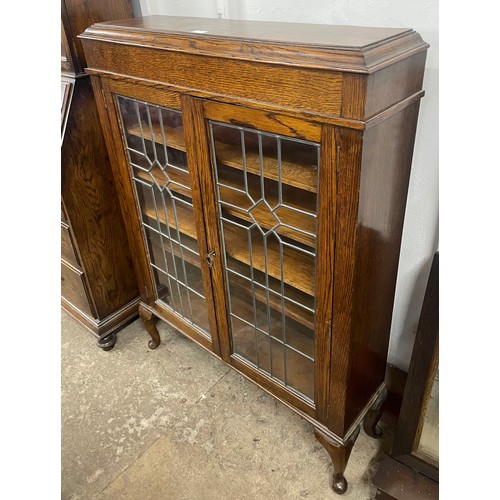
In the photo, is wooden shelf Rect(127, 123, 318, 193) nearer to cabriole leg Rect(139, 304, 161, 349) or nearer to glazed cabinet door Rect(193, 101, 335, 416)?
glazed cabinet door Rect(193, 101, 335, 416)

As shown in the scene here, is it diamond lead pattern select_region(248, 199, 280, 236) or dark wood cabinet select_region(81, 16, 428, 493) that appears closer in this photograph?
dark wood cabinet select_region(81, 16, 428, 493)

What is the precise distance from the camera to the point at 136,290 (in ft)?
6.28

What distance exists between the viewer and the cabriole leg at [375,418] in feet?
4.57

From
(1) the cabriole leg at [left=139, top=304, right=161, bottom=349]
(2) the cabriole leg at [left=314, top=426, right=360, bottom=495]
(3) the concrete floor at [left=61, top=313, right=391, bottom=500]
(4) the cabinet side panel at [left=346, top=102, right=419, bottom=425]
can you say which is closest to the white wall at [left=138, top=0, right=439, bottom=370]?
(4) the cabinet side panel at [left=346, top=102, right=419, bottom=425]

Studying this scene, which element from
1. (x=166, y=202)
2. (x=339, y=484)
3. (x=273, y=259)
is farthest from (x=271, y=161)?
(x=339, y=484)

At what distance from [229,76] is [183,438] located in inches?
45.7

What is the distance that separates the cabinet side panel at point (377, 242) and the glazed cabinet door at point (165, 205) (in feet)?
1.54

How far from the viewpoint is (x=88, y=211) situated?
1601 millimetres

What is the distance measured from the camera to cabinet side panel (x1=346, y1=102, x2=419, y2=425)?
886 millimetres

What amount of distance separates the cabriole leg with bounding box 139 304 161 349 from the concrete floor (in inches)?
1.5

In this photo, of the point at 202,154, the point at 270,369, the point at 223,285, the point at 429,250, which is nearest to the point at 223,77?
the point at 202,154

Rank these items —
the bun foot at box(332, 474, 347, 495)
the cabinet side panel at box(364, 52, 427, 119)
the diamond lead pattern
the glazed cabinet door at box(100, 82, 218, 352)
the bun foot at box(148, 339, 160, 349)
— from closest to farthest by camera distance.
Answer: the cabinet side panel at box(364, 52, 427, 119) < the diamond lead pattern < the glazed cabinet door at box(100, 82, 218, 352) < the bun foot at box(332, 474, 347, 495) < the bun foot at box(148, 339, 160, 349)
